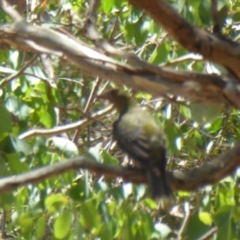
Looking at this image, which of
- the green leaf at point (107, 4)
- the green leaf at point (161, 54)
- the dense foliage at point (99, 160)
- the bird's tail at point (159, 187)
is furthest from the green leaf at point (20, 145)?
the green leaf at point (107, 4)

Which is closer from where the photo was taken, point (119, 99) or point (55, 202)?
point (55, 202)

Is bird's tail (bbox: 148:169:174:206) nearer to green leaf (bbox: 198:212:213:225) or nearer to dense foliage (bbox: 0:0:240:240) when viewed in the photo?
dense foliage (bbox: 0:0:240:240)

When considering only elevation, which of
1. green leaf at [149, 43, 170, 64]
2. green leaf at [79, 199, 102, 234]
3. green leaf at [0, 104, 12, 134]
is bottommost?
green leaf at [79, 199, 102, 234]

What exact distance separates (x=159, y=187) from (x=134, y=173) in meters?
0.32

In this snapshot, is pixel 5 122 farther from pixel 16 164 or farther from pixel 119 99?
pixel 119 99

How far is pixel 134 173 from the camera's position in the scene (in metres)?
3.64

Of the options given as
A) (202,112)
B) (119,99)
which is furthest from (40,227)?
(119,99)

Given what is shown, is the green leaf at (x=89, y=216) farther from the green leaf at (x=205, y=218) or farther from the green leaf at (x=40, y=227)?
the green leaf at (x=205, y=218)

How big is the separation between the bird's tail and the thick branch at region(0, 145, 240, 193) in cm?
7

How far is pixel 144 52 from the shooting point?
575 cm

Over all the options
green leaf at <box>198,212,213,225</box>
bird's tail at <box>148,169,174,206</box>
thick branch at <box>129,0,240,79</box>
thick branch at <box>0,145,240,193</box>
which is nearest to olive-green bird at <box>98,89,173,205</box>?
bird's tail at <box>148,169,174,206</box>

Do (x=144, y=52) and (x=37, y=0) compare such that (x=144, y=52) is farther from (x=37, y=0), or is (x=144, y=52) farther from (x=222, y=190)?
(x=222, y=190)

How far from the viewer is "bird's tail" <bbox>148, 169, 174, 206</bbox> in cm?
384

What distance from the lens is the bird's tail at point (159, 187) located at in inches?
151
